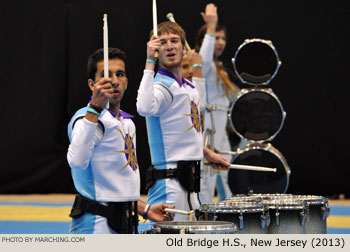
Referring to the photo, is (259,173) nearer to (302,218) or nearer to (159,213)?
(302,218)

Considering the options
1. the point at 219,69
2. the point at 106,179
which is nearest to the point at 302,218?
the point at 106,179

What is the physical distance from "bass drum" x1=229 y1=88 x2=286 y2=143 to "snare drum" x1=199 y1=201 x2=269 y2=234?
8.29ft

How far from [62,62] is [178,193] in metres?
6.61

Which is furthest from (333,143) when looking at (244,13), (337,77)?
(244,13)

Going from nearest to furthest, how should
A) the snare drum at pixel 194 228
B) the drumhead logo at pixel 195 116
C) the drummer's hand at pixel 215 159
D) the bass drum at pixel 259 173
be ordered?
the snare drum at pixel 194 228 → the drumhead logo at pixel 195 116 → the drummer's hand at pixel 215 159 → the bass drum at pixel 259 173

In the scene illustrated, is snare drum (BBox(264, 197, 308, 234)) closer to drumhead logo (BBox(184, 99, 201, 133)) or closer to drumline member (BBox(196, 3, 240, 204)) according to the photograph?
drumhead logo (BBox(184, 99, 201, 133))

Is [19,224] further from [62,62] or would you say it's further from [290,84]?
[290,84]

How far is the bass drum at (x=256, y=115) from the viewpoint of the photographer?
671cm

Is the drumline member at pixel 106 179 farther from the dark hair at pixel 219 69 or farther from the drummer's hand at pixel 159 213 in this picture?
the dark hair at pixel 219 69

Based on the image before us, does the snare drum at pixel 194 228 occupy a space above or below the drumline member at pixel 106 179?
below

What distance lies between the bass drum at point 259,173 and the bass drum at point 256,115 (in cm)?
14

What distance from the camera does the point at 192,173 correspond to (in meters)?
4.63

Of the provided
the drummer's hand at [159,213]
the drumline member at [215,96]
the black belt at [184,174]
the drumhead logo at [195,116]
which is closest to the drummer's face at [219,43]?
the drumline member at [215,96]

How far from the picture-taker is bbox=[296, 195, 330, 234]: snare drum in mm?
4906
